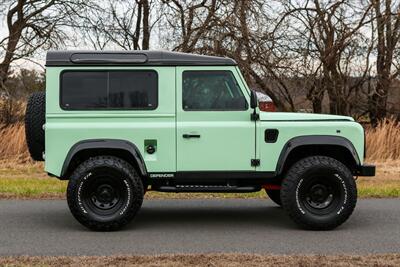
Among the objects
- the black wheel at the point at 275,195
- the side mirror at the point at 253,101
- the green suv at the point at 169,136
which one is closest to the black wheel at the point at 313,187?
the green suv at the point at 169,136

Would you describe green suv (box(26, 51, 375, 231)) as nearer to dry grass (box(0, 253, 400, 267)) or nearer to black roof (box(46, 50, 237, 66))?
black roof (box(46, 50, 237, 66))

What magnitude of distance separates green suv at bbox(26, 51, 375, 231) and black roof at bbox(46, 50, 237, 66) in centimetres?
1

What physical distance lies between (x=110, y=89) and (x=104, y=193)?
1.28 meters

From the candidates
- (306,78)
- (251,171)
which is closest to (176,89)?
(251,171)

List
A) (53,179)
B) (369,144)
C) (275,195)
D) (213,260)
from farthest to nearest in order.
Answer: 1. (369,144)
2. (53,179)
3. (275,195)
4. (213,260)

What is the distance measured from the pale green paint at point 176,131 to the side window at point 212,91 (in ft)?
0.24

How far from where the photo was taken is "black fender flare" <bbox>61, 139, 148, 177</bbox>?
7801 mm

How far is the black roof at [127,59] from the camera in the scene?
25.9ft

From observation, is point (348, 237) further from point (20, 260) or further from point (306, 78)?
point (306, 78)

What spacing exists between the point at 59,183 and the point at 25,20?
37.8ft

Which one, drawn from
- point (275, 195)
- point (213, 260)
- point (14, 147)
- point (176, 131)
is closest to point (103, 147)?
point (176, 131)

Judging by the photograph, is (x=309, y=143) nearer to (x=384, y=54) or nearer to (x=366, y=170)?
(x=366, y=170)

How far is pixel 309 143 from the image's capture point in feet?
26.0

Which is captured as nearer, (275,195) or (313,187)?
(313,187)
